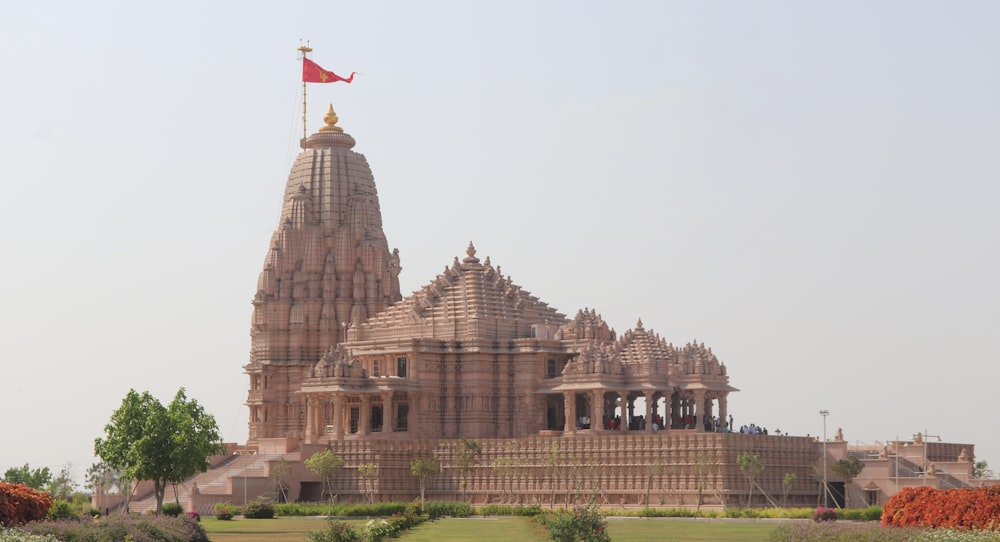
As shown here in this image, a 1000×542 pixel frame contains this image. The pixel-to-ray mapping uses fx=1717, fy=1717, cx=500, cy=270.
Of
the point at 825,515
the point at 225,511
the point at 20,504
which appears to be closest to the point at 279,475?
the point at 225,511

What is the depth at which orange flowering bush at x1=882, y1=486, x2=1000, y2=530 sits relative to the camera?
5506 centimetres

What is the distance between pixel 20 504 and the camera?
5494cm

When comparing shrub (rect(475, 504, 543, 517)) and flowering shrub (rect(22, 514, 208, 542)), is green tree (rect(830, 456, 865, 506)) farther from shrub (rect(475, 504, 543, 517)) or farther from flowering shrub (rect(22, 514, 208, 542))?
flowering shrub (rect(22, 514, 208, 542))

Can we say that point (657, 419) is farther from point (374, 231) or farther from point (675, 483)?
point (374, 231)

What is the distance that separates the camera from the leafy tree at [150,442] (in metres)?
85.3

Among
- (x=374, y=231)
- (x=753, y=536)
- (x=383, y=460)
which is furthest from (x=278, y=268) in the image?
(x=753, y=536)

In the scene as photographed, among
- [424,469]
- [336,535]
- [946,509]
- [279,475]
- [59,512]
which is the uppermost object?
[424,469]

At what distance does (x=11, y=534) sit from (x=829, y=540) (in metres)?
26.0

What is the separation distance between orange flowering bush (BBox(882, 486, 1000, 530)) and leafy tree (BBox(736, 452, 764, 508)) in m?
40.4

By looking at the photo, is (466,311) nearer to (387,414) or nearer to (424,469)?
(387,414)

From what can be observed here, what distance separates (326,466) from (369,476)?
3578 millimetres

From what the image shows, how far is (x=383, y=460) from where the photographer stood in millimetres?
113312

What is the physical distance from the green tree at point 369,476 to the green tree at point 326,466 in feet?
4.82

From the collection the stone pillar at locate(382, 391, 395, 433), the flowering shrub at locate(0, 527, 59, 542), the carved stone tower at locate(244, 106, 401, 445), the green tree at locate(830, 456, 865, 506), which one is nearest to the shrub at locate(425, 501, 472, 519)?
the stone pillar at locate(382, 391, 395, 433)
